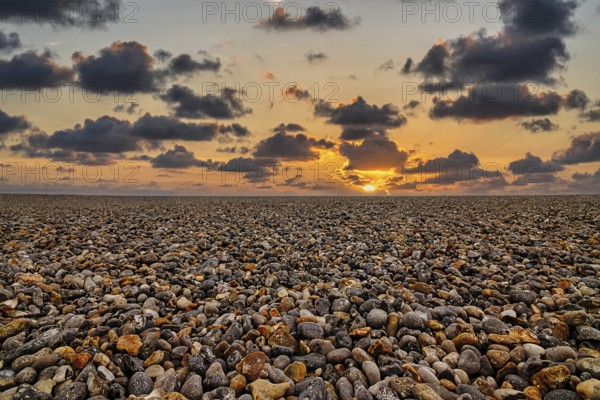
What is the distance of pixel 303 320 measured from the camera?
4848 millimetres

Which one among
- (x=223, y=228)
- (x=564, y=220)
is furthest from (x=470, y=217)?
(x=223, y=228)

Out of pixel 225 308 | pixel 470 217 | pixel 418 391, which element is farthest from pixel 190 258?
pixel 470 217

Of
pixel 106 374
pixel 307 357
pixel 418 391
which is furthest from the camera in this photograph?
pixel 307 357

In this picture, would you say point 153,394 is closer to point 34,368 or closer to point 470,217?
point 34,368

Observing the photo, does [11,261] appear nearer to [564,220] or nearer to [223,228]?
[223,228]

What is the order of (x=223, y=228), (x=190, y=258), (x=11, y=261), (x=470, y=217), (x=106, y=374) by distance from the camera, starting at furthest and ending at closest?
(x=470, y=217) → (x=223, y=228) → (x=190, y=258) → (x=11, y=261) → (x=106, y=374)

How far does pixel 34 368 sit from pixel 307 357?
2810mm

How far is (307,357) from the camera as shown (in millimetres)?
4176

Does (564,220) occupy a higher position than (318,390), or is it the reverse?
(564,220)

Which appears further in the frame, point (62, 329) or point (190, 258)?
Answer: point (190, 258)

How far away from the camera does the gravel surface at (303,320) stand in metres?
3.71

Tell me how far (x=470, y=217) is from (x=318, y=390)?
1239 centimetres

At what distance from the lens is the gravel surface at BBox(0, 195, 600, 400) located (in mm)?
3711

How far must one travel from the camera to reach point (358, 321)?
481 cm
